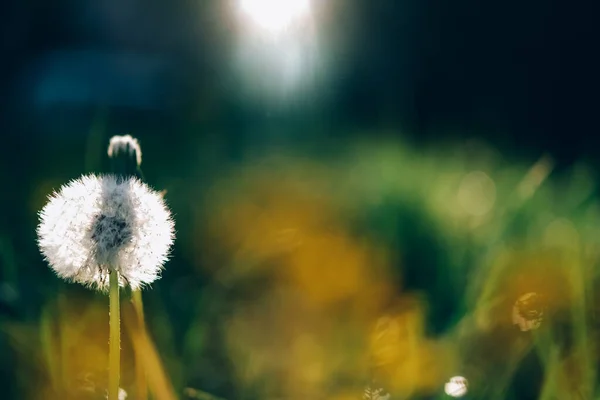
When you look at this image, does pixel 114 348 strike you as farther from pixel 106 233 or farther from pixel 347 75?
pixel 347 75

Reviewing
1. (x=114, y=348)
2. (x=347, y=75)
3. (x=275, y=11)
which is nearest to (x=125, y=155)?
(x=114, y=348)

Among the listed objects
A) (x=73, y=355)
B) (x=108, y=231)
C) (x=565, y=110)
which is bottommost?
(x=108, y=231)

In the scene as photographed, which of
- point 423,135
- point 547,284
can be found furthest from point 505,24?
point 547,284

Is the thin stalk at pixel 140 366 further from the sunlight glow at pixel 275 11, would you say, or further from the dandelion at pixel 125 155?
the sunlight glow at pixel 275 11

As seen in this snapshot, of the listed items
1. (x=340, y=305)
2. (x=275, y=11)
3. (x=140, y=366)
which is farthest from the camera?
(x=275, y=11)

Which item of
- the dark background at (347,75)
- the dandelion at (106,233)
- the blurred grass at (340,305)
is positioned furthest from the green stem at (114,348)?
the dark background at (347,75)

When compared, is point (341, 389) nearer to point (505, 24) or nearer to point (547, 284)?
point (547, 284)
